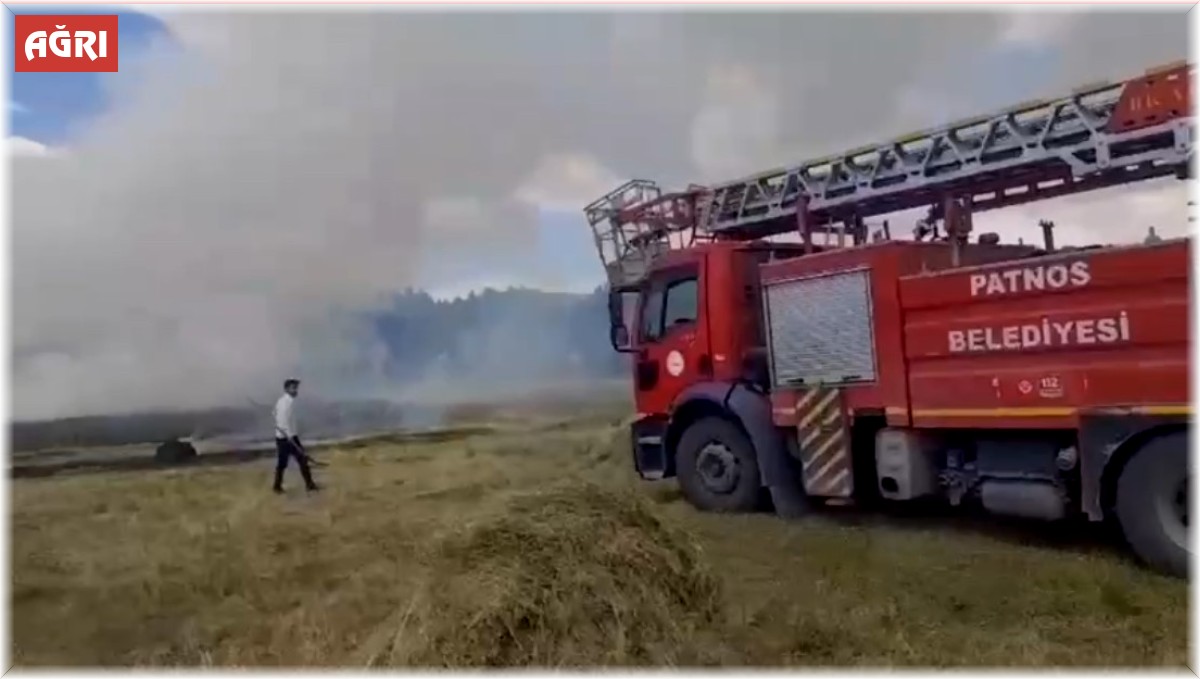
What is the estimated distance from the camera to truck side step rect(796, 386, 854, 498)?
7125 mm

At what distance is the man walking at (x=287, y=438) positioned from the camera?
9.63 m

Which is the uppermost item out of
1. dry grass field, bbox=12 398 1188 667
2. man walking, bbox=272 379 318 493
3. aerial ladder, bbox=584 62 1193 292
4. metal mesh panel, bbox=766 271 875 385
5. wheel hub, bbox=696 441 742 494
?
aerial ladder, bbox=584 62 1193 292

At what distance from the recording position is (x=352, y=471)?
10109 mm

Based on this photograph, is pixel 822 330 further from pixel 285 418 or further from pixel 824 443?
pixel 285 418

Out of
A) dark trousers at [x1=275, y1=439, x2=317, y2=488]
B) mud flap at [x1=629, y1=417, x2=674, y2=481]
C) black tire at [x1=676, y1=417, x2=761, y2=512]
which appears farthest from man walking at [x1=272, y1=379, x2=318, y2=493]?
black tire at [x1=676, y1=417, x2=761, y2=512]

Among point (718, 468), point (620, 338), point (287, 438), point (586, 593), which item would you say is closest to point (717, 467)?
point (718, 468)

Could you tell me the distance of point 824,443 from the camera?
725cm

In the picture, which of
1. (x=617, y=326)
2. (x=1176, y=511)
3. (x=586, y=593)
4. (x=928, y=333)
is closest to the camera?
(x=586, y=593)

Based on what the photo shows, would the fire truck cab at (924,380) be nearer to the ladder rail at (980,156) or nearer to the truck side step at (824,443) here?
the truck side step at (824,443)

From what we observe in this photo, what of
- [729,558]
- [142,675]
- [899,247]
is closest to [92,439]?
[142,675]

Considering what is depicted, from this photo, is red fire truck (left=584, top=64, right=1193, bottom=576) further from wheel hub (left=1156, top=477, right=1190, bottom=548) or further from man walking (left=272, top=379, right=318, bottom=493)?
man walking (left=272, top=379, right=318, bottom=493)

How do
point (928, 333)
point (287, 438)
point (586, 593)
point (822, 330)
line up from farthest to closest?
point (287, 438), point (822, 330), point (928, 333), point (586, 593)

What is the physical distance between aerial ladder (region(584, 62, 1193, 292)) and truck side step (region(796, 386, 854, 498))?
1350 millimetres

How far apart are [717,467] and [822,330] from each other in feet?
4.65
